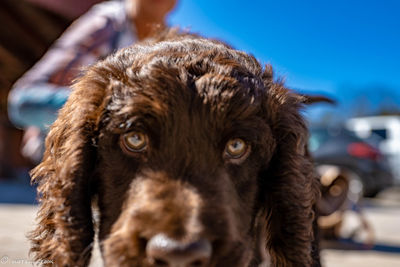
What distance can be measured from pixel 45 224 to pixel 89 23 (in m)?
1.96

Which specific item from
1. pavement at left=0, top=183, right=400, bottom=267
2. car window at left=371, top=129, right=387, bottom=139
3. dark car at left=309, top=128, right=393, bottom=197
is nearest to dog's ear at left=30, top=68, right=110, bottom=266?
pavement at left=0, top=183, right=400, bottom=267

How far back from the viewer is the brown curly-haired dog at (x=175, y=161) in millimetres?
1906

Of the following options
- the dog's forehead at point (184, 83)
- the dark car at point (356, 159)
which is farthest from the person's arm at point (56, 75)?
the dark car at point (356, 159)

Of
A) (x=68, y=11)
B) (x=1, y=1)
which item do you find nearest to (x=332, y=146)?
(x=68, y=11)

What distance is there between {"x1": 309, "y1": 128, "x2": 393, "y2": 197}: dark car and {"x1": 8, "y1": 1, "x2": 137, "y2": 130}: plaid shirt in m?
10.4

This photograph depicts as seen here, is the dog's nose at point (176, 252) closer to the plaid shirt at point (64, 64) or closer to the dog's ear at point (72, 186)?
the dog's ear at point (72, 186)

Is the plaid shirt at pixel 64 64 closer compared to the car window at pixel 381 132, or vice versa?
the plaid shirt at pixel 64 64

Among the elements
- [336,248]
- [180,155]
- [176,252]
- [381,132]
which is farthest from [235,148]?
[381,132]

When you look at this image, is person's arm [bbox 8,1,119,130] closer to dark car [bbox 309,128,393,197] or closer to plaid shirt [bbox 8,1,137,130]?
plaid shirt [bbox 8,1,137,130]

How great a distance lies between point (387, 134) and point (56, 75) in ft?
54.7

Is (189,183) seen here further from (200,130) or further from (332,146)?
(332,146)

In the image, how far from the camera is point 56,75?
3.42 metres

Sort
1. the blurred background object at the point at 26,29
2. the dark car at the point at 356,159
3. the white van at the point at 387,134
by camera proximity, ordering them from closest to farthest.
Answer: the blurred background object at the point at 26,29
the dark car at the point at 356,159
the white van at the point at 387,134

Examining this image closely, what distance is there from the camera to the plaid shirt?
10.1 ft
